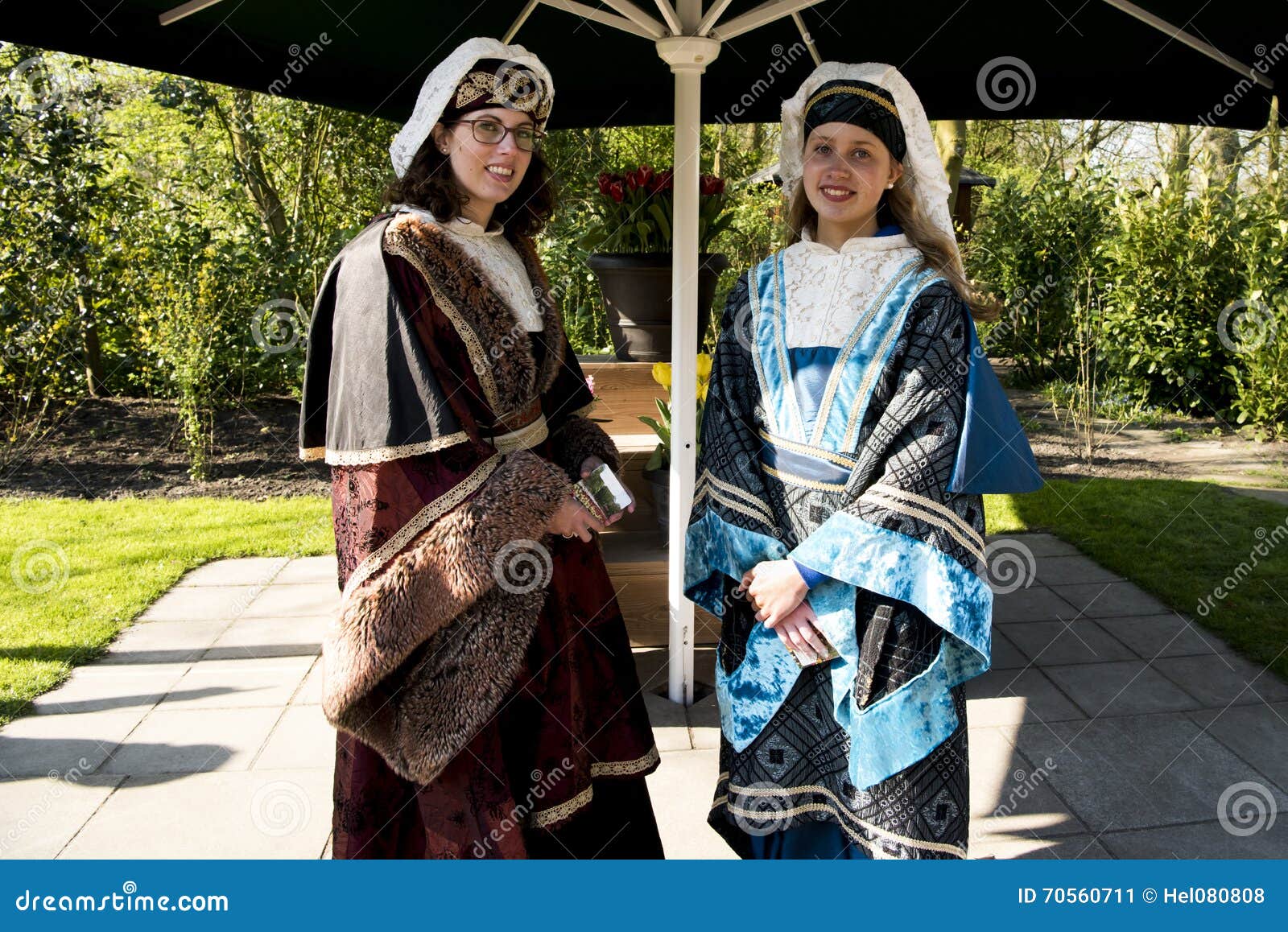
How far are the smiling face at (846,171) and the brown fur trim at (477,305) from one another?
1.98ft

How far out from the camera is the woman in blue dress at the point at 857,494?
1.70m

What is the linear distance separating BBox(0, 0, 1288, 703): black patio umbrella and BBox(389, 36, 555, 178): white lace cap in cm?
86

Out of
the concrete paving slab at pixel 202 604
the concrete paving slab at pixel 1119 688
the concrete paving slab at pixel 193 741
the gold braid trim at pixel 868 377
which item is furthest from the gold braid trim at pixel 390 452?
the concrete paving slab at pixel 202 604

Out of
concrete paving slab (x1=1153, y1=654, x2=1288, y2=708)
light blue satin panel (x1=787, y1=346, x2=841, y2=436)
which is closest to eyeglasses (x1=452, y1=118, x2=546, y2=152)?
light blue satin panel (x1=787, y1=346, x2=841, y2=436)

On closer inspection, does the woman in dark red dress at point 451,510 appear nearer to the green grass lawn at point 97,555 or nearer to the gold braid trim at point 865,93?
the gold braid trim at point 865,93

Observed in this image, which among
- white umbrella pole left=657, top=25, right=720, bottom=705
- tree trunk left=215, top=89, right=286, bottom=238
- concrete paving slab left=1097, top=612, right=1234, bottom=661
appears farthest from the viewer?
tree trunk left=215, top=89, right=286, bottom=238

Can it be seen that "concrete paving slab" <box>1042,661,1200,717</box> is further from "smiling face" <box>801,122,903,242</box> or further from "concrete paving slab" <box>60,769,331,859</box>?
"concrete paving slab" <box>60,769,331,859</box>

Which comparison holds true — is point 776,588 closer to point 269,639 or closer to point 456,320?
point 456,320

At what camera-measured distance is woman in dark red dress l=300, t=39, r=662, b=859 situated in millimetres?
1626

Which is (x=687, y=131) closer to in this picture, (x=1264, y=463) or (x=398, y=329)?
(x=398, y=329)

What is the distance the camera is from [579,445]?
81.3 inches

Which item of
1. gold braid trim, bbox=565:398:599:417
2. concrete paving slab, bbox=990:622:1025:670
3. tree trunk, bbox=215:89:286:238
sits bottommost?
concrete paving slab, bbox=990:622:1025:670

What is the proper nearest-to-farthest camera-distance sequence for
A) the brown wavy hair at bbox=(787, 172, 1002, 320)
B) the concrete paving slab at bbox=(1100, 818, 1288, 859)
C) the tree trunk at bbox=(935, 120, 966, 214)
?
the brown wavy hair at bbox=(787, 172, 1002, 320)
the concrete paving slab at bbox=(1100, 818, 1288, 859)
the tree trunk at bbox=(935, 120, 966, 214)

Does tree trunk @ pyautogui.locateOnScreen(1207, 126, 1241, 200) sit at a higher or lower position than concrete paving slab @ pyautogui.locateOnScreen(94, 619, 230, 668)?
higher
